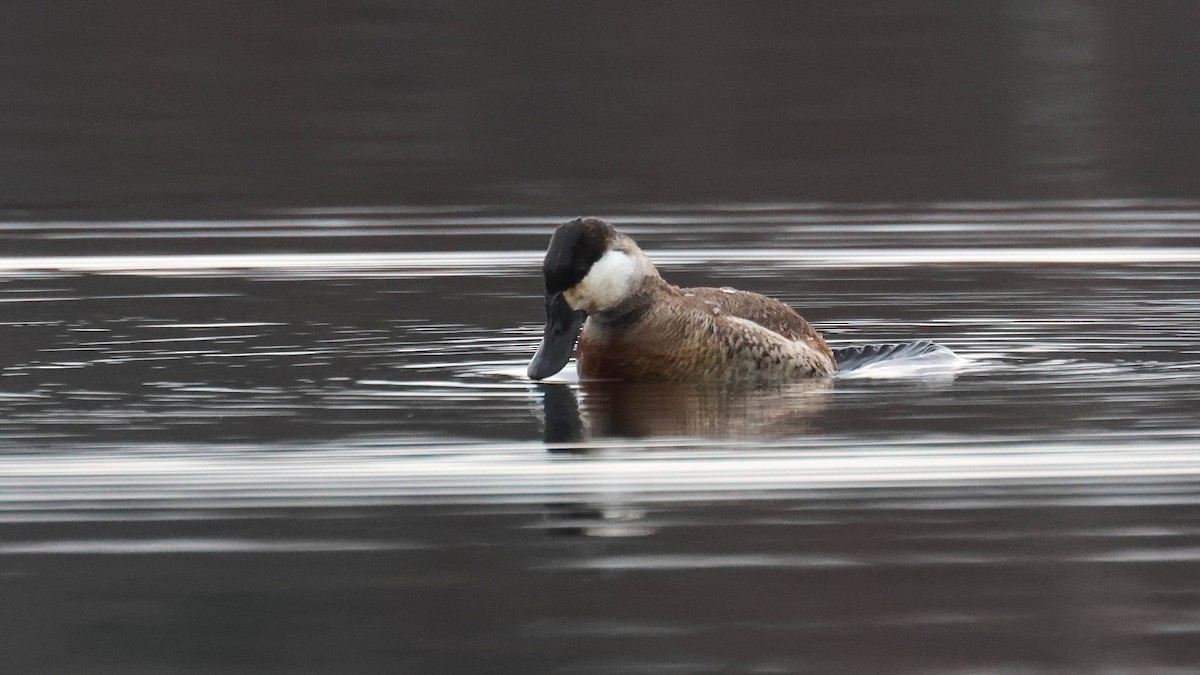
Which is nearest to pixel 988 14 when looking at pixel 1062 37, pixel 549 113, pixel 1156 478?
pixel 1062 37

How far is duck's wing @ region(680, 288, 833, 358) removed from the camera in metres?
10.4

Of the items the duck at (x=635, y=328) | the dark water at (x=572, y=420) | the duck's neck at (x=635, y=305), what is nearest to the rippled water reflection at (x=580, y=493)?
the dark water at (x=572, y=420)

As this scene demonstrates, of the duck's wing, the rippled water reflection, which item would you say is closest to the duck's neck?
the duck's wing

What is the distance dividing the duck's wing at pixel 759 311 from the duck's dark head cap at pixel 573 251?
55cm

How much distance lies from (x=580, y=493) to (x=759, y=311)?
3.38 metres

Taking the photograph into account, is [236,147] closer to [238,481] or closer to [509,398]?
[509,398]

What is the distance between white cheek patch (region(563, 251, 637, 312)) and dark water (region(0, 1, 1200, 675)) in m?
0.37

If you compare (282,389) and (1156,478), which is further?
(282,389)

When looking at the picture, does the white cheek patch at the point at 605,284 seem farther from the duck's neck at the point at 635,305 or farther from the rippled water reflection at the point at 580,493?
the rippled water reflection at the point at 580,493

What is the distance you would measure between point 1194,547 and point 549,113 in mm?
24362

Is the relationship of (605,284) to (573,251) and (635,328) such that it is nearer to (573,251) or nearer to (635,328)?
(573,251)

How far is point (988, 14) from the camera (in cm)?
4141

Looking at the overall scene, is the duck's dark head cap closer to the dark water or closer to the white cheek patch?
the white cheek patch

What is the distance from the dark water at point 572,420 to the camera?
5.58m
